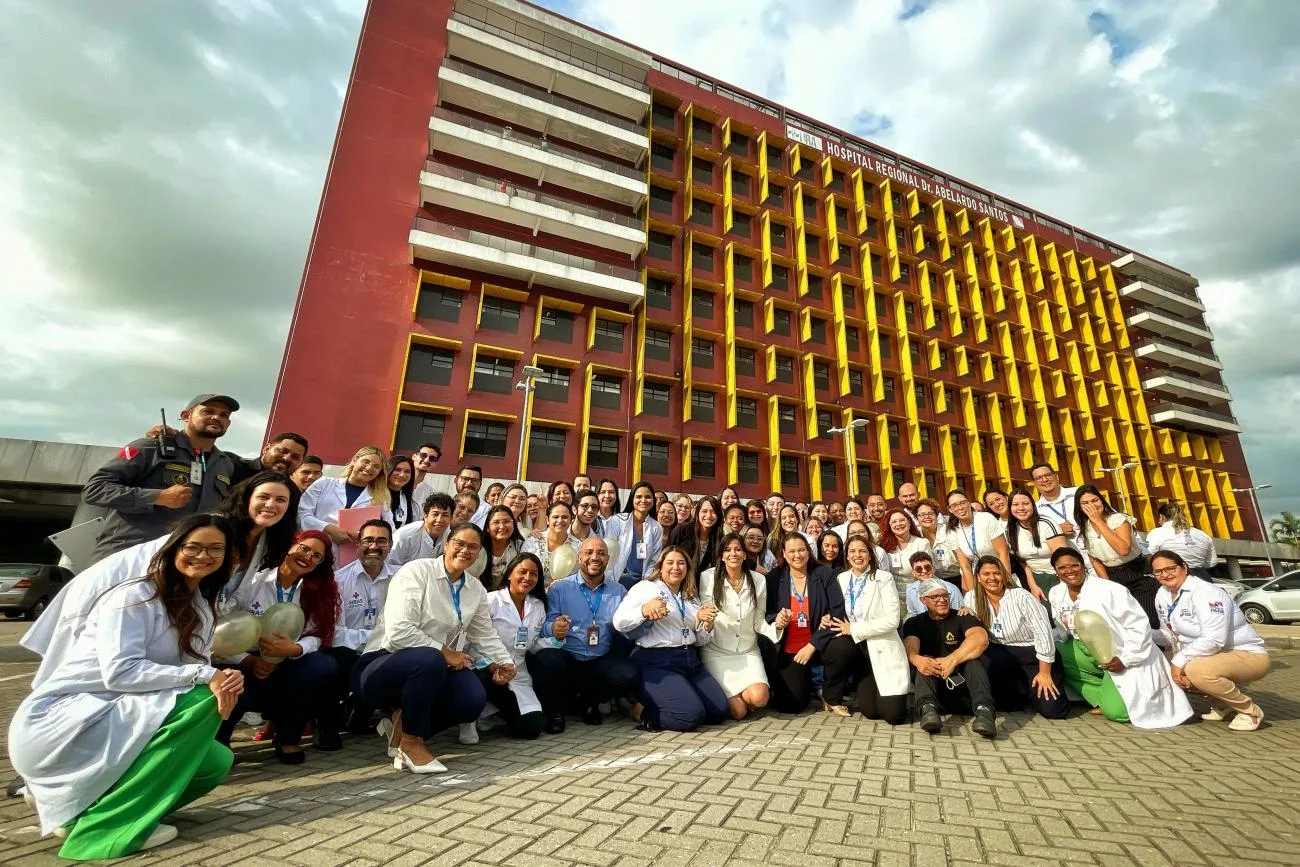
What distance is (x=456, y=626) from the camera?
4125 millimetres

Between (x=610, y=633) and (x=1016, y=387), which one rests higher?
(x=1016, y=387)

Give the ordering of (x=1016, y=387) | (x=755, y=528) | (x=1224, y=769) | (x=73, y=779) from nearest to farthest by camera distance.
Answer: (x=73, y=779) → (x=1224, y=769) → (x=755, y=528) → (x=1016, y=387)

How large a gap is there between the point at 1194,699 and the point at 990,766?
431cm

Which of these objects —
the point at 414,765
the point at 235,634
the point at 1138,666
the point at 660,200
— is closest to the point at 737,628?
the point at 414,765

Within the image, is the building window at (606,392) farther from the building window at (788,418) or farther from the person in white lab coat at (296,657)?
the person in white lab coat at (296,657)

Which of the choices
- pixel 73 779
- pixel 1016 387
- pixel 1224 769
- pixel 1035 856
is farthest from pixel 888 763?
pixel 1016 387

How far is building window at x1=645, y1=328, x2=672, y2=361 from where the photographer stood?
23984 millimetres

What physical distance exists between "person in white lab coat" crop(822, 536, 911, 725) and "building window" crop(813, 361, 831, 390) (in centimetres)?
2183

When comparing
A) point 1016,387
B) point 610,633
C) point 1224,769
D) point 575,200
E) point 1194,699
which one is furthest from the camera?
point 1016,387

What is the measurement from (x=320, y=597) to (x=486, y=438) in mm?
16797

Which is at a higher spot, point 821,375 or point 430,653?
point 821,375

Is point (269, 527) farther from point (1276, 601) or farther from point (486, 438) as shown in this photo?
point (1276, 601)

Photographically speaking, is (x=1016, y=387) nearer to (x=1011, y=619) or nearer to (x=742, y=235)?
(x=742, y=235)

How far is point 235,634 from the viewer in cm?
332
